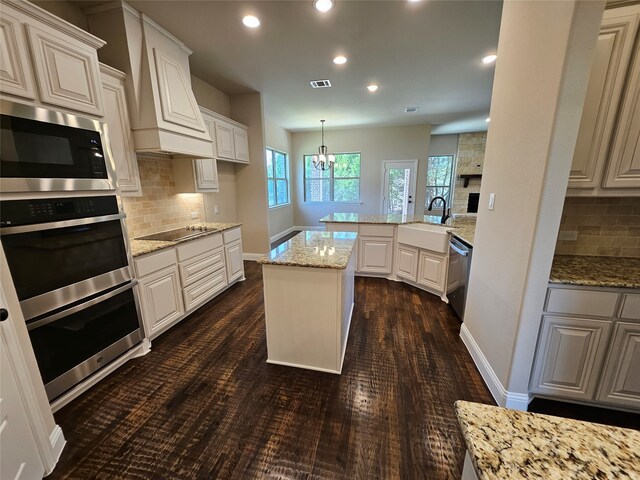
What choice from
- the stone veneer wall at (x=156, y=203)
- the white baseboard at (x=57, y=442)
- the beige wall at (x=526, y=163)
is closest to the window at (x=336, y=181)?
the stone veneer wall at (x=156, y=203)

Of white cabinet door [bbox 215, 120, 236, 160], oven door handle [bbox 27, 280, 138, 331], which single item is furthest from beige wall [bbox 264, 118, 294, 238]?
oven door handle [bbox 27, 280, 138, 331]

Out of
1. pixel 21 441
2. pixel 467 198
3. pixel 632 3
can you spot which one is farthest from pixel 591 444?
pixel 467 198

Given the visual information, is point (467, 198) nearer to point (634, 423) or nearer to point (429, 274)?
point (429, 274)

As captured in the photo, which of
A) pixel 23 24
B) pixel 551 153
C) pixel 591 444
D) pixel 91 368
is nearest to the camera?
pixel 591 444

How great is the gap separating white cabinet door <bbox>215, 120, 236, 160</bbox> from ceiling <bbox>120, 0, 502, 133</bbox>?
656 mm

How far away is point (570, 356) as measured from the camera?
5.27ft

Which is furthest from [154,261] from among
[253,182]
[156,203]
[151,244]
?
[253,182]

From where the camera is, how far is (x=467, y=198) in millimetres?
8188

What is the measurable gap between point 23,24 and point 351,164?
6.53 metres

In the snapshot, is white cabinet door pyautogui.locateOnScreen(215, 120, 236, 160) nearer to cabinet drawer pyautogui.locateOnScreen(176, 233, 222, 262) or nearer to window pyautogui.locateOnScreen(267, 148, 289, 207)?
cabinet drawer pyautogui.locateOnScreen(176, 233, 222, 262)

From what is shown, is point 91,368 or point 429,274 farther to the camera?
point 429,274

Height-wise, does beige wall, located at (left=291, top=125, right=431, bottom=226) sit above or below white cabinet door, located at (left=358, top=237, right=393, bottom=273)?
above

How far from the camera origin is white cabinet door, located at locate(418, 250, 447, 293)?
319cm

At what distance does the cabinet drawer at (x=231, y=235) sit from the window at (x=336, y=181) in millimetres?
4413
